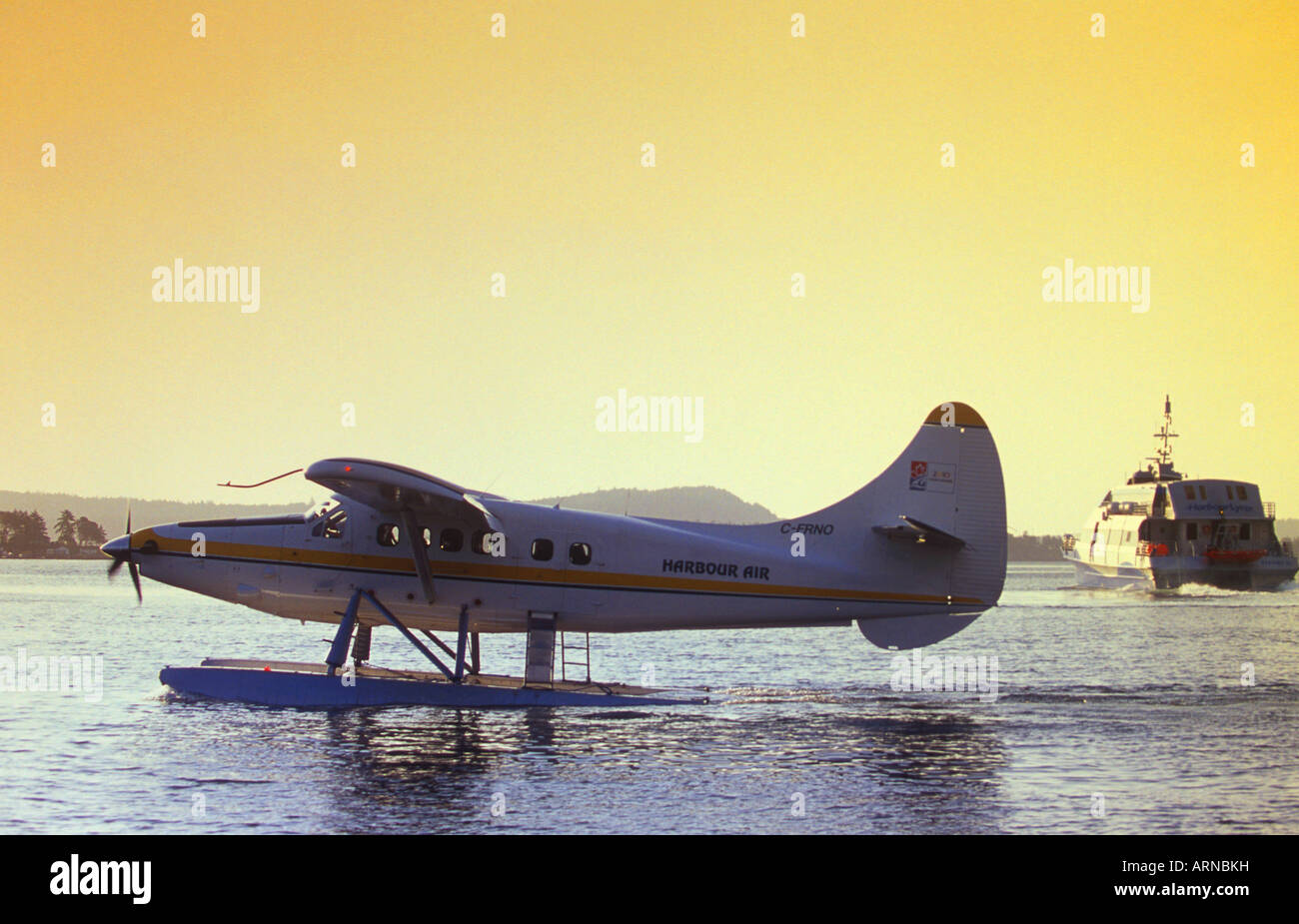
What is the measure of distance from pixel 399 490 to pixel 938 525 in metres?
8.34

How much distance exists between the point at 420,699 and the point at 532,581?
2.37 metres

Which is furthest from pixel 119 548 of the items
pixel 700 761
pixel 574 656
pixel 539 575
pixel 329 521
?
pixel 574 656

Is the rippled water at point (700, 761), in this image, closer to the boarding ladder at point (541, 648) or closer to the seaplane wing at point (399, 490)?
the boarding ladder at point (541, 648)

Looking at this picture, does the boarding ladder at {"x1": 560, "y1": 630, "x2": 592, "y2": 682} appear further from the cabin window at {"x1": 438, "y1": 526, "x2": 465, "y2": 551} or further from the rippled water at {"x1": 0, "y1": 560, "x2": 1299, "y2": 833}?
the cabin window at {"x1": 438, "y1": 526, "x2": 465, "y2": 551}

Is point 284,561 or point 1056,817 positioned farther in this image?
point 284,561

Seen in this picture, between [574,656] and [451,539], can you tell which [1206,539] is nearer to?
[574,656]

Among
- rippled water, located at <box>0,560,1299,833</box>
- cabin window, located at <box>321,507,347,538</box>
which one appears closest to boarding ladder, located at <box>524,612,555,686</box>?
rippled water, located at <box>0,560,1299,833</box>

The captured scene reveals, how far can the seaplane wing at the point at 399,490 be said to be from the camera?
15336 millimetres

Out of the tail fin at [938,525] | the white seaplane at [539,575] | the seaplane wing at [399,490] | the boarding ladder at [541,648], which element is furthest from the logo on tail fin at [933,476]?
the seaplane wing at [399,490]

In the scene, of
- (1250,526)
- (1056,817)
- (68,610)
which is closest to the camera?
(1056,817)

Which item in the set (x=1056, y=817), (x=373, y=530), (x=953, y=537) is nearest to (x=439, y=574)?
(x=373, y=530)

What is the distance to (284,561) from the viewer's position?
17.7 meters
